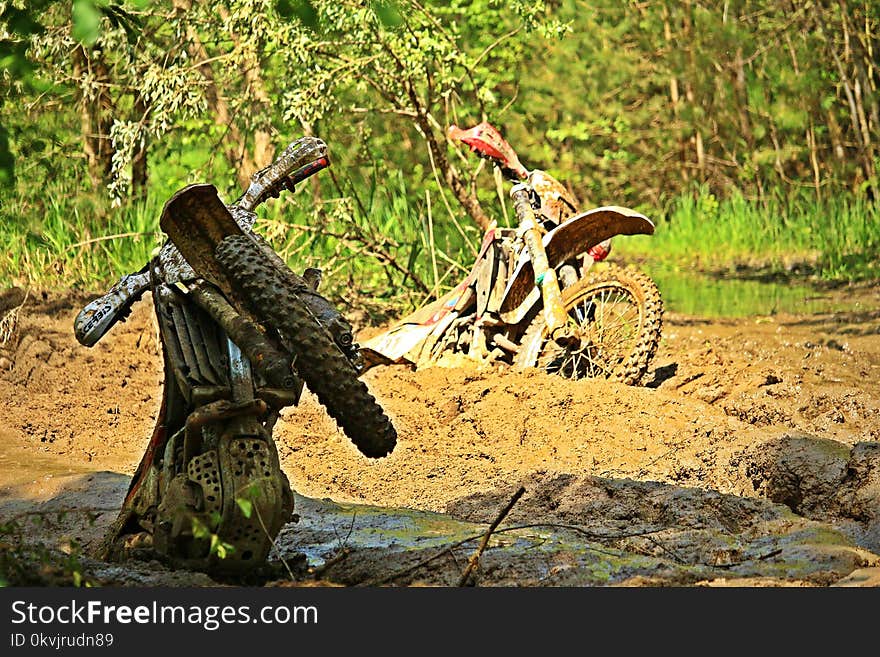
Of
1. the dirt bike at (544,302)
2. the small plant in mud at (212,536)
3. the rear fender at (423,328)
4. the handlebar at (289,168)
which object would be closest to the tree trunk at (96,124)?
the rear fender at (423,328)

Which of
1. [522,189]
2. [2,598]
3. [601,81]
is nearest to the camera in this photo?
[2,598]

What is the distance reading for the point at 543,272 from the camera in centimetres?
735

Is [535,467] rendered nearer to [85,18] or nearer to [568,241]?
[568,241]

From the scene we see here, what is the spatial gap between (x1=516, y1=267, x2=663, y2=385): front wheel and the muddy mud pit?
0.26 meters

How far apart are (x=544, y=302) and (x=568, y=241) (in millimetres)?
417

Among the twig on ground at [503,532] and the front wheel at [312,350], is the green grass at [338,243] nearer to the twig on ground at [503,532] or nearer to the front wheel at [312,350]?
the twig on ground at [503,532]

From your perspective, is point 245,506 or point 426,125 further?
point 426,125

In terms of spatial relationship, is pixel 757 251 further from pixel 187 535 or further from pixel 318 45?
pixel 187 535

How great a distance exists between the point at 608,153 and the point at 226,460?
1444 centimetres

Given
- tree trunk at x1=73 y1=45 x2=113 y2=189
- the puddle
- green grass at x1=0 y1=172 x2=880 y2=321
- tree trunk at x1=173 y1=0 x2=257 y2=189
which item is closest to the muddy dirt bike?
green grass at x1=0 y1=172 x2=880 y2=321

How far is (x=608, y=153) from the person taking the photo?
695 inches

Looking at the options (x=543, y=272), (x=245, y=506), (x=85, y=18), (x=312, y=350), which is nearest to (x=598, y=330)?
(x=543, y=272)

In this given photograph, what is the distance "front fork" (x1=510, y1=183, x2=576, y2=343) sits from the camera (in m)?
7.19

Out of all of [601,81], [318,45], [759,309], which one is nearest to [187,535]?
[318,45]
